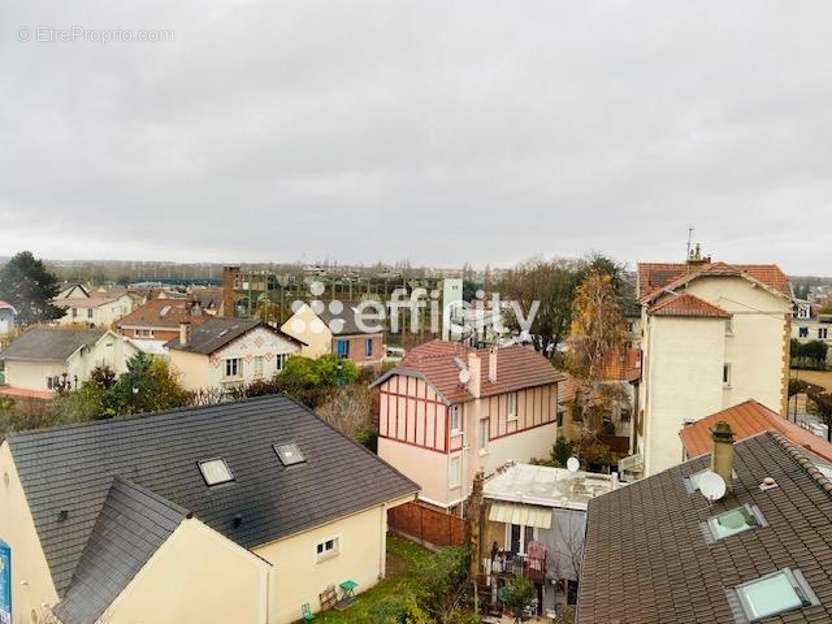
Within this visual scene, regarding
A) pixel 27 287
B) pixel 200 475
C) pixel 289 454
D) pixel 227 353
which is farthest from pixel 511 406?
pixel 27 287

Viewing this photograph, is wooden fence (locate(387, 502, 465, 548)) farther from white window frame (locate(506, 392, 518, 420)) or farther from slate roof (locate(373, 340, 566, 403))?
white window frame (locate(506, 392, 518, 420))

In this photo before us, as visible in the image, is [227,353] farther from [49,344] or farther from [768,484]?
[768,484]

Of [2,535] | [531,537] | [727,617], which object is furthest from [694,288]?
[2,535]

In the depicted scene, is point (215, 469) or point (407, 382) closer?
point (215, 469)

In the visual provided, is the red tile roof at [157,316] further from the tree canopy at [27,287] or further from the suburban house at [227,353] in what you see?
the suburban house at [227,353]

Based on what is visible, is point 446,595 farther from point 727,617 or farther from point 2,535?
point 2,535
